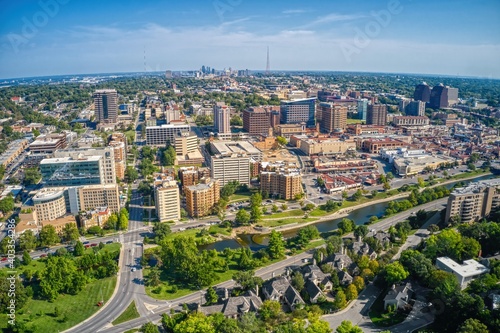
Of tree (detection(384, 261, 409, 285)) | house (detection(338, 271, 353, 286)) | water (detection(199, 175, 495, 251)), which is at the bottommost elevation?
water (detection(199, 175, 495, 251))

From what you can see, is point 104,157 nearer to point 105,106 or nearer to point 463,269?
point 463,269

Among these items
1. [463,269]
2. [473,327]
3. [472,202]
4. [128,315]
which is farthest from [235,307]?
[472,202]

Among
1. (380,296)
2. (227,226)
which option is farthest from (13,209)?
(380,296)

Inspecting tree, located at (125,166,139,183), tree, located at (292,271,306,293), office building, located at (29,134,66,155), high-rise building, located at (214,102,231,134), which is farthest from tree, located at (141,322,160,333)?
high-rise building, located at (214,102,231,134)

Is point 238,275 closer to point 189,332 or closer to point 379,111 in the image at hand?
point 189,332

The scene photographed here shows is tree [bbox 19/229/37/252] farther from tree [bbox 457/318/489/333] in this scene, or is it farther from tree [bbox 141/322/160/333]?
tree [bbox 457/318/489/333]

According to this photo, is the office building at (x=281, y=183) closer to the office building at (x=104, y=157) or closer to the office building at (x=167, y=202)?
the office building at (x=167, y=202)

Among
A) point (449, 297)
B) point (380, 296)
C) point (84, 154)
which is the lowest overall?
point (380, 296)
